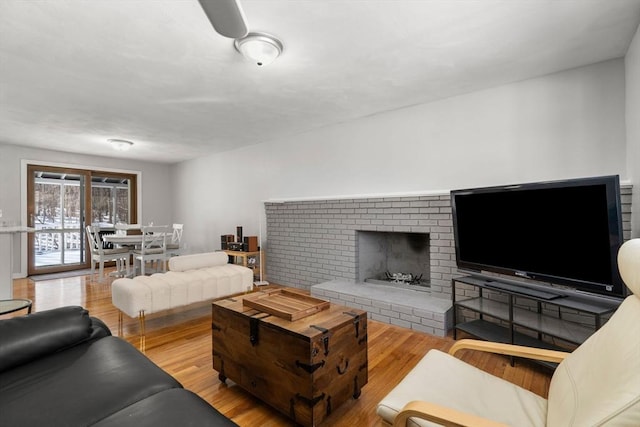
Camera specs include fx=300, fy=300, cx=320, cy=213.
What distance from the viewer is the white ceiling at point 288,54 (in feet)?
5.76

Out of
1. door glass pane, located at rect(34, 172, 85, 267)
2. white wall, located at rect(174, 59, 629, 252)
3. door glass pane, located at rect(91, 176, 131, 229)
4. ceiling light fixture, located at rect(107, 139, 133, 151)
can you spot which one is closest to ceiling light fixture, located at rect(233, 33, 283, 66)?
white wall, located at rect(174, 59, 629, 252)

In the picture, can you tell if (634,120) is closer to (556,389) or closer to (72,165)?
(556,389)

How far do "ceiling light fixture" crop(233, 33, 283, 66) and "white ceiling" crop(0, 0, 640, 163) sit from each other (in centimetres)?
7

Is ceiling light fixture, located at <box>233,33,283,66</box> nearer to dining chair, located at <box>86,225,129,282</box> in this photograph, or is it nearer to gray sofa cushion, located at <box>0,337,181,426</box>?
gray sofa cushion, located at <box>0,337,181,426</box>

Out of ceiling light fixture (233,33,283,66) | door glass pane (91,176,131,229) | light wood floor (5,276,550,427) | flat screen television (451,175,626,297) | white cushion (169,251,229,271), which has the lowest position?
light wood floor (5,276,550,427)

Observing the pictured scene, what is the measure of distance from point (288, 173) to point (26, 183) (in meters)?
4.60

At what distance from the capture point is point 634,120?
6.51ft

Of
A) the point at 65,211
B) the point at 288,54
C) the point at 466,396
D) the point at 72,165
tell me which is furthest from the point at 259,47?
the point at 65,211

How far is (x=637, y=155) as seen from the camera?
1942mm

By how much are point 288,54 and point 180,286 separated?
7.28 feet

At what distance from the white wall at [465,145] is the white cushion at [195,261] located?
5.00 ft

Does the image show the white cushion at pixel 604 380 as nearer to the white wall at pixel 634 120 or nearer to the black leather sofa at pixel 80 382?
the black leather sofa at pixel 80 382

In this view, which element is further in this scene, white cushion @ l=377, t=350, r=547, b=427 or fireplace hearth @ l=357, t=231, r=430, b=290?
fireplace hearth @ l=357, t=231, r=430, b=290

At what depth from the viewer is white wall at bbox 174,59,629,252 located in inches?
94.3
